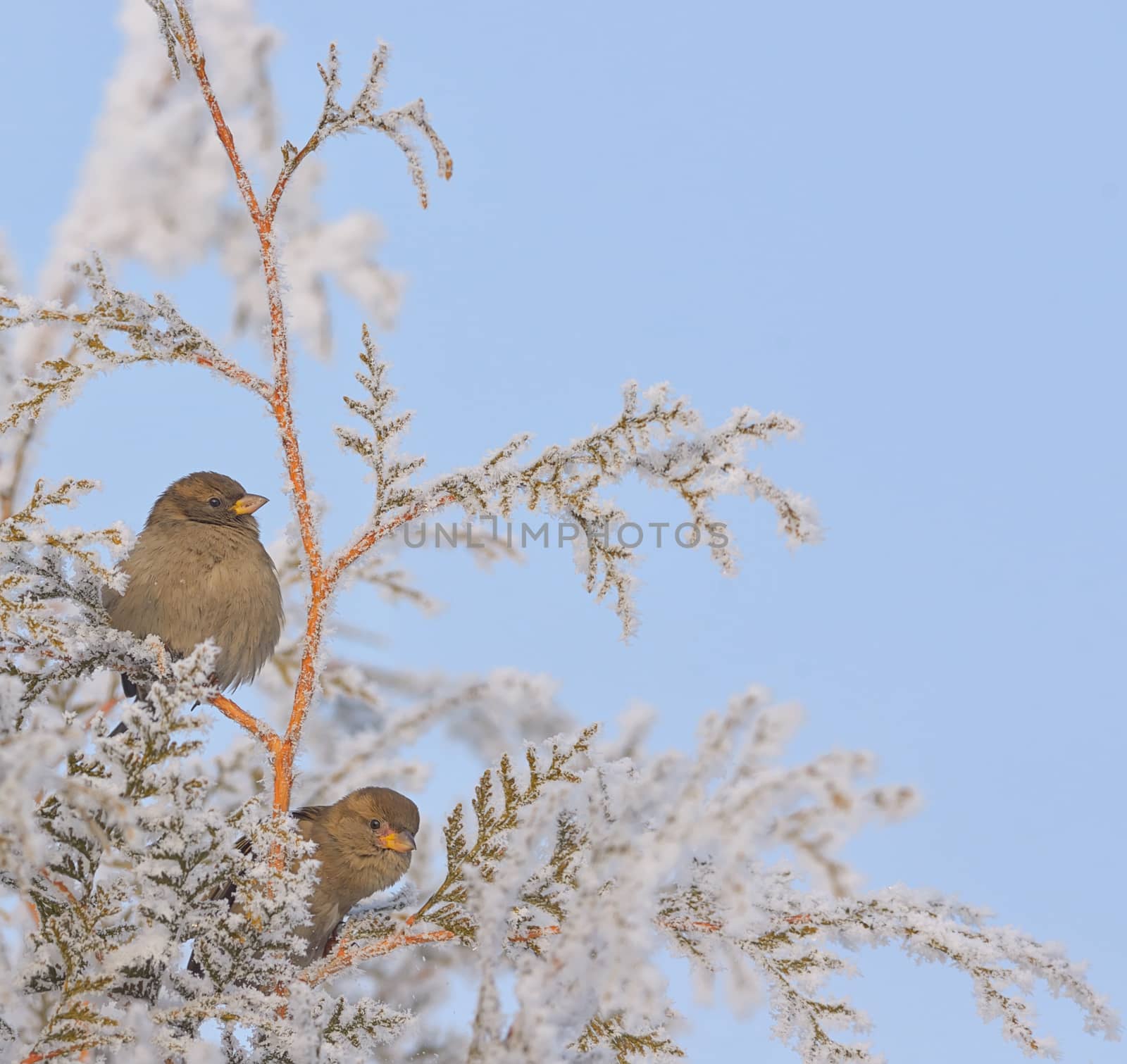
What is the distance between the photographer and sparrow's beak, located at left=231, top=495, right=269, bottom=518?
426 centimetres

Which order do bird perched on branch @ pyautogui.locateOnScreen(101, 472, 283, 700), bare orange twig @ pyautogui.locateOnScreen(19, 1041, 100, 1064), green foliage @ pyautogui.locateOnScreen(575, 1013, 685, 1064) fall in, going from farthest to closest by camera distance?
bird perched on branch @ pyautogui.locateOnScreen(101, 472, 283, 700) < green foliage @ pyautogui.locateOnScreen(575, 1013, 685, 1064) < bare orange twig @ pyautogui.locateOnScreen(19, 1041, 100, 1064)

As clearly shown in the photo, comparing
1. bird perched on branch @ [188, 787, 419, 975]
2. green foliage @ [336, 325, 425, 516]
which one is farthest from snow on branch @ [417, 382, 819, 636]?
bird perched on branch @ [188, 787, 419, 975]

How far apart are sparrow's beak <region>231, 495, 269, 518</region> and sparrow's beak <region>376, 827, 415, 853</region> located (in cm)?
131

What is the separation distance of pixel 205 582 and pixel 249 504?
474 millimetres

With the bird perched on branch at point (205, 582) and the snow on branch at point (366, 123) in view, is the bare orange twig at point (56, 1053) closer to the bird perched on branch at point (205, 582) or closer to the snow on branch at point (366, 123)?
the bird perched on branch at point (205, 582)

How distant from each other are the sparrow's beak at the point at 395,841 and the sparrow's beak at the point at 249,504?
131 centimetres

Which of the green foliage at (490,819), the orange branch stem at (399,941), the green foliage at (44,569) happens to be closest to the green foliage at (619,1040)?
the orange branch stem at (399,941)

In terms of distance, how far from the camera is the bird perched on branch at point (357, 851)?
3.98 m

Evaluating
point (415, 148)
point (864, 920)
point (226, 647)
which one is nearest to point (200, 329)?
point (415, 148)

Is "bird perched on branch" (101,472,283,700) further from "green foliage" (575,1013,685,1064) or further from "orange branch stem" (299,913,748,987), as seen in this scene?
"green foliage" (575,1013,685,1064)

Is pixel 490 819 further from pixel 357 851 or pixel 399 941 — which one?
pixel 357 851

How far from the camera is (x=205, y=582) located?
12.8ft

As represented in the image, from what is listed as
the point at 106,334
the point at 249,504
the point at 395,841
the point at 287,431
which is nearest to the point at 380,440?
the point at 287,431

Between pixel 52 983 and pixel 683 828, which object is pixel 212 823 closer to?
pixel 52 983
